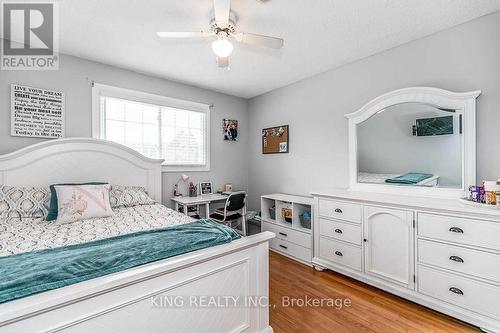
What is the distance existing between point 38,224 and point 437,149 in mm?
3577

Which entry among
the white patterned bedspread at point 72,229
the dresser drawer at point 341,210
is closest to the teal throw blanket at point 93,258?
the white patterned bedspread at point 72,229

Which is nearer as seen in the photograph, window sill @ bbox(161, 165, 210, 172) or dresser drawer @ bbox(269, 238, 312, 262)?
dresser drawer @ bbox(269, 238, 312, 262)

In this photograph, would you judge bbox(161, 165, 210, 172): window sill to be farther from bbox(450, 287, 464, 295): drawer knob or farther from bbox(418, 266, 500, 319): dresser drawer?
bbox(450, 287, 464, 295): drawer knob

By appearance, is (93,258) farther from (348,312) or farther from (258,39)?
(348,312)

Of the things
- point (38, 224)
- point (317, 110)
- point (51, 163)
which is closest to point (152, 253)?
point (38, 224)

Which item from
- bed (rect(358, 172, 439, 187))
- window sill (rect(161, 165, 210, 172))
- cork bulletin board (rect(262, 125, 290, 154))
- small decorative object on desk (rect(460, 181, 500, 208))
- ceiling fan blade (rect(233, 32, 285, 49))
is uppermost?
ceiling fan blade (rect(233, 32, 285, 49))

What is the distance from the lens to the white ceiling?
183cm

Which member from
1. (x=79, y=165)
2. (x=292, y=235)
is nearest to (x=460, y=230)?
(x=292, y=235)

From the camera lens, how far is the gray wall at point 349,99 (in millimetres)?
1958

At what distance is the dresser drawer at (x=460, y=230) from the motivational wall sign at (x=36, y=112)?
3.72 meters

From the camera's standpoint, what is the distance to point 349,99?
2891mm

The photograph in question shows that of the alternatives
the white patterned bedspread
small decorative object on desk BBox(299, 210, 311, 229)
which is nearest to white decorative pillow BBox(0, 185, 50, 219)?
the white patterned bedspread

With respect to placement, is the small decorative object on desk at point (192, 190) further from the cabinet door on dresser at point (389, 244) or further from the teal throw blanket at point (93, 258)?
the cabinet door on dresser at point (389, 244)

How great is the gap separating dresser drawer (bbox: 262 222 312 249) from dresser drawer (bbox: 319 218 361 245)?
27cm
